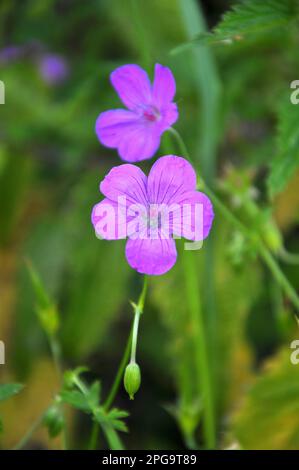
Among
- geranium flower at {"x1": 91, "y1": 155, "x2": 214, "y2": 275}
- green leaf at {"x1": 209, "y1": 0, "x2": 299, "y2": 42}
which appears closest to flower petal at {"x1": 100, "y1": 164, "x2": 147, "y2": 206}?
geranium flower at {"x1": 91, "y1": 155, "x2": 214, "y2": 275}

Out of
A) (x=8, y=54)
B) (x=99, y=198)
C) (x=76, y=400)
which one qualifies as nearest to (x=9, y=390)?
(x=76, y=400)

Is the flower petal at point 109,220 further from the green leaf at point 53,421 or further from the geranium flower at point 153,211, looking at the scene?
the green leaf at point 53,421

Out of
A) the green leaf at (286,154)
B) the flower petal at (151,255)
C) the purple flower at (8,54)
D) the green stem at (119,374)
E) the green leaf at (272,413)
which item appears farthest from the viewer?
the purple flower at (8,54)

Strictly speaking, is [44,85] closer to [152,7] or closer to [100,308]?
[152,7]

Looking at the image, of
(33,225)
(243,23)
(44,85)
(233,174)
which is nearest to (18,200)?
(33,225)

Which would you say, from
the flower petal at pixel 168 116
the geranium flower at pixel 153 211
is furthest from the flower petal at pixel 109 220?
the flower petal at pixel 168 116

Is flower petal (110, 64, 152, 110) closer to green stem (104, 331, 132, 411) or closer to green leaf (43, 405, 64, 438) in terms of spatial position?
green stem (104, 331, 132, 411)
